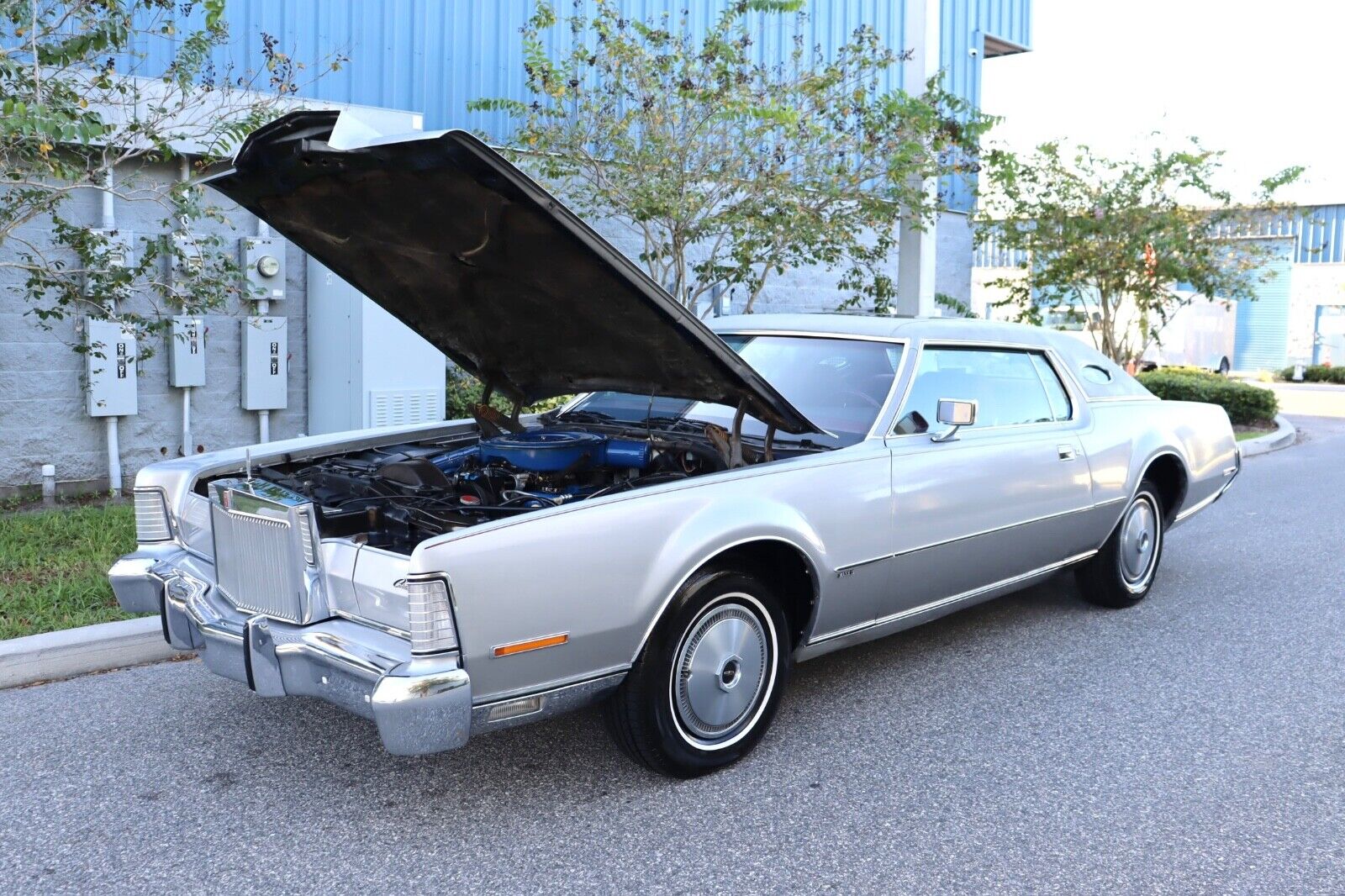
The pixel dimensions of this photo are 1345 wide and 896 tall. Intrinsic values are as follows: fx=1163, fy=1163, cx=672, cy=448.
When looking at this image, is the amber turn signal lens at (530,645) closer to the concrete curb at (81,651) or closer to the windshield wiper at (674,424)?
the windshield wiper at (674,424)

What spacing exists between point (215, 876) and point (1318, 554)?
666 cm

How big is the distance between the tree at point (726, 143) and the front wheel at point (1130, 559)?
3.27 m

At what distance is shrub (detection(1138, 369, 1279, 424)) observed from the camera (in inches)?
600

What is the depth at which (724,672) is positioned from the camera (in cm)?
373

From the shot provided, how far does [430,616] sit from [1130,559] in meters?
4.04

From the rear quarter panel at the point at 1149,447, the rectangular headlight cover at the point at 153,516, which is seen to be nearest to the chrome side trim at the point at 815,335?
the rear quarter panel at the point at 1149,447

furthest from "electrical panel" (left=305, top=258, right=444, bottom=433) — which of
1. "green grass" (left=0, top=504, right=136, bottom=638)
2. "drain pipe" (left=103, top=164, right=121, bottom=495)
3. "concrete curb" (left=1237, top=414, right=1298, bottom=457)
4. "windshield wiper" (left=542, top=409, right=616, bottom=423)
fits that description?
"concrete curb" (left=1237, top=414, right=1298, bottom=457)

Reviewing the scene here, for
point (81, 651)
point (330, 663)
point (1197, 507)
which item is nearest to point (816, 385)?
point (330, 663)

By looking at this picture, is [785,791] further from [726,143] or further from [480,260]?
[726,143]

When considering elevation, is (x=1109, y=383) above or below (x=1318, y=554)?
above

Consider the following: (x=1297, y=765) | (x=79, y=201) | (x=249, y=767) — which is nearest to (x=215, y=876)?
(x=249, y=767)

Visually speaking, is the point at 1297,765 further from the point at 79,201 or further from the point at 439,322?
the point at 79,201

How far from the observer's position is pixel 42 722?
13.5 feet

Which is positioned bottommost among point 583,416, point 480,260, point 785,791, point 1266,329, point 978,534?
point 785,791
